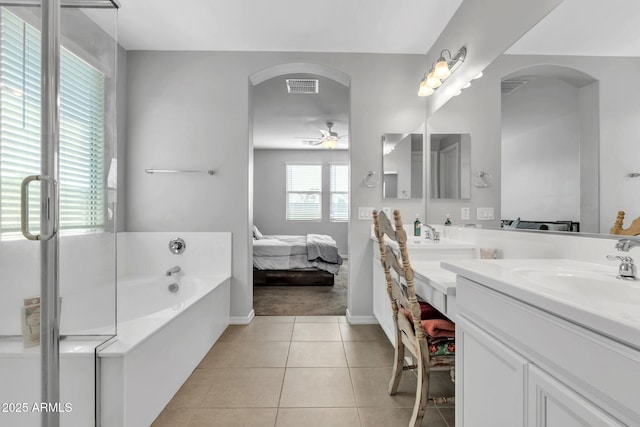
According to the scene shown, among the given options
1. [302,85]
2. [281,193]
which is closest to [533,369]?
[302,85]

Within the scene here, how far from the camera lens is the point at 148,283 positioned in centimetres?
260

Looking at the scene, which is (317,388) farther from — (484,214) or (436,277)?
(484,214)

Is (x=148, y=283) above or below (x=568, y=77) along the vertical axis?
below

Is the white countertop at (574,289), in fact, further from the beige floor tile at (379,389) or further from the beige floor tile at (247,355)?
the beige floor tile at (247,355)

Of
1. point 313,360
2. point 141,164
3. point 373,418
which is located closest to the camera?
point 373,418

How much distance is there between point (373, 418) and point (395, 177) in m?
1.99

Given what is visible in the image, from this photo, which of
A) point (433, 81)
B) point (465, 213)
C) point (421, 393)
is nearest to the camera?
point (421, 393)

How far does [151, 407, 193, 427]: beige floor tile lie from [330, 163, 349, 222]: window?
581cm

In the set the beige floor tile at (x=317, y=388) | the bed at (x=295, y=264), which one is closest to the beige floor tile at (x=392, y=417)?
the beige floor tile at (x=317, y=388)

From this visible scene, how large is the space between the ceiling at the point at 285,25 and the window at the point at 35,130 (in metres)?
1.28

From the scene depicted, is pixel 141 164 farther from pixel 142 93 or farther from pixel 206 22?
pixel 206 22

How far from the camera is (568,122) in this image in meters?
1.27

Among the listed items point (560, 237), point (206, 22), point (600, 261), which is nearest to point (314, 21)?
point (206, 22)

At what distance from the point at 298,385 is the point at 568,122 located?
6.43 ft
